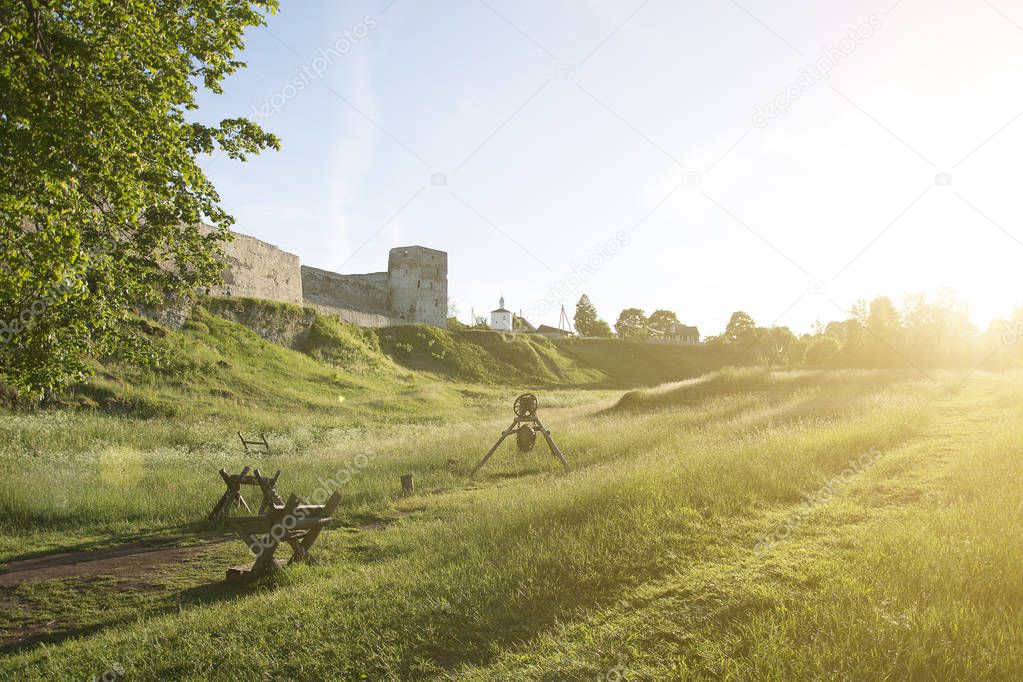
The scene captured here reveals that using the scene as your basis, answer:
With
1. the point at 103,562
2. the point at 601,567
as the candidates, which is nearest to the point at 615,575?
the point at 601,567

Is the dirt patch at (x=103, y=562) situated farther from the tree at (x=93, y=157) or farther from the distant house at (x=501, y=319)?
the distant house at (x=501, y=319)

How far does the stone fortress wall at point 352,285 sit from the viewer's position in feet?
146

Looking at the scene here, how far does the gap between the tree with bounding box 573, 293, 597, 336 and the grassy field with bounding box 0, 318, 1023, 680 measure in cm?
8997

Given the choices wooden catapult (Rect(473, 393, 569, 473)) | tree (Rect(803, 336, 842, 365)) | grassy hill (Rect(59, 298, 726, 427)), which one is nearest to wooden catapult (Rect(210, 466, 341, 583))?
grassy hill (Rect(59, 298, 726, 427))

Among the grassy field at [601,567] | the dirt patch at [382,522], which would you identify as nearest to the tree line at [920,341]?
the grassy field at [601,567]

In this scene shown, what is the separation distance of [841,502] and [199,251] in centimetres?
1317

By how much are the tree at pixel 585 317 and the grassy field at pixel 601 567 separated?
3542 inches

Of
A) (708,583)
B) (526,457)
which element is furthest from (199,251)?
(708,583)

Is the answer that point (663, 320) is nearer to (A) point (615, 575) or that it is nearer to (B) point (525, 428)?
(B) point (525, 428)

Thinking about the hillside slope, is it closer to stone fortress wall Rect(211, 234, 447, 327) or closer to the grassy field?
stone fortress wall Rect(211, 234, 447, 327)

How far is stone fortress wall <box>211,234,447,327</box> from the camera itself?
1750 inches

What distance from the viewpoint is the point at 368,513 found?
13398 millimetres

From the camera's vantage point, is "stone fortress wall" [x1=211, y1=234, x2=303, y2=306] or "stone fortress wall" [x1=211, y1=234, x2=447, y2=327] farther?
"stone fortress wall" [x1=211, y1=234, x2=447, y2=327]

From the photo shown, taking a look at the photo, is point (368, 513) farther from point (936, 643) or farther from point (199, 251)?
point (936, 643)
